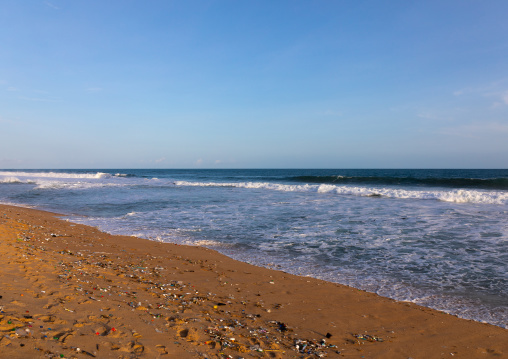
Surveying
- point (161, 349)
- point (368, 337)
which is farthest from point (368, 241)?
point (161, 349)

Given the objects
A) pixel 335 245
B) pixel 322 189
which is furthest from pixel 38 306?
pixel 322 189

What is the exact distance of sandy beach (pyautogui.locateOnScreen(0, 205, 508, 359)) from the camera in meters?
3.13

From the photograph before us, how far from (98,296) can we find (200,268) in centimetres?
256

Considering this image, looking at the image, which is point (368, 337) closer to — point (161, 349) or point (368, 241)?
point (161, 349)

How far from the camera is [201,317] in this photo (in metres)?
4.03

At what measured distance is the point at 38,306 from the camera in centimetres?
365

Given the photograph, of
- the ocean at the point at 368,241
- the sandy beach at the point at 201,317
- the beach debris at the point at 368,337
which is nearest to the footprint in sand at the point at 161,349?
the sandy beach at the point at 201,317

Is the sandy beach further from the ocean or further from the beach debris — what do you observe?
the ocean

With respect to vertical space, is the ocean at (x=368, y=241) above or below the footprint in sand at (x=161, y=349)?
below

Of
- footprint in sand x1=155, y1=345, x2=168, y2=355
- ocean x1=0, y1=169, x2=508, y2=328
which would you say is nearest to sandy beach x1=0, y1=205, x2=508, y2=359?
footprint in sand x1=155, y1=345, x2=168, y2=355

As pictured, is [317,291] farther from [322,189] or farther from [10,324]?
[322,189]

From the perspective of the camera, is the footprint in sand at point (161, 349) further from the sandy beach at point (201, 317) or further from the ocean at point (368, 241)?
the ocean at point (368, 241)

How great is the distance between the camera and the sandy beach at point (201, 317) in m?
3.13

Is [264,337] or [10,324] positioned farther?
[264,337]
